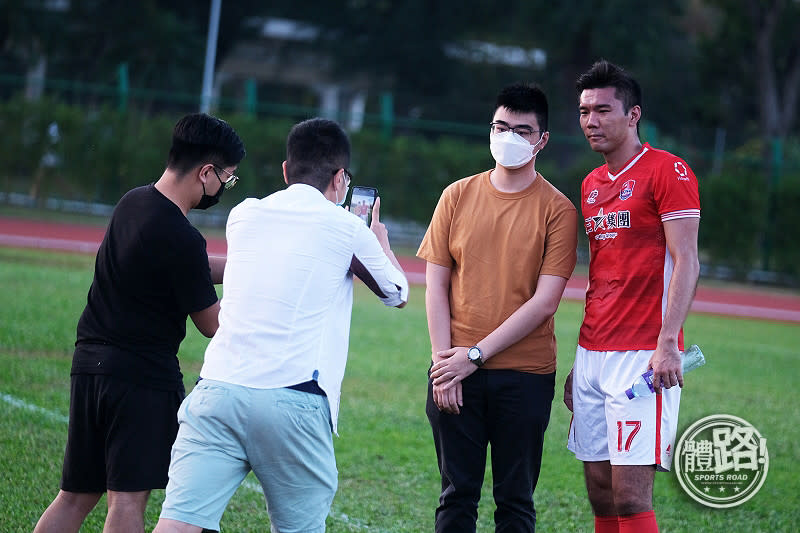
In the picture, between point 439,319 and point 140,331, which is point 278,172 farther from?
point 140,331

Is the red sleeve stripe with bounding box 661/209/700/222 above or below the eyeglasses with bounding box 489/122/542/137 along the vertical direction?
below

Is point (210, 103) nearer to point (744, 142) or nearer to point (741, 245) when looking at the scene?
point (741, 245)

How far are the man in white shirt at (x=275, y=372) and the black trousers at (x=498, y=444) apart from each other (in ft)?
3.09

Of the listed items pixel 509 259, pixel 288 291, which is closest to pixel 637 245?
pixel 509 259

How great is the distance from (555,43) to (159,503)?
1321 inches

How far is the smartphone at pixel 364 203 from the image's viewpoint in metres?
4.14

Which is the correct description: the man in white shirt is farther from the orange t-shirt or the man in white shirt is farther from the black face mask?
the orange t-shirt

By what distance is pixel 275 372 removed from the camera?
3494 mm

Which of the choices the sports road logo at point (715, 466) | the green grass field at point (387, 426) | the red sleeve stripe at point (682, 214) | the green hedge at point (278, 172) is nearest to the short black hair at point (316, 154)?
the red sleeve stripe at point (682, 214)

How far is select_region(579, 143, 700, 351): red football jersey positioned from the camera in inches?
165

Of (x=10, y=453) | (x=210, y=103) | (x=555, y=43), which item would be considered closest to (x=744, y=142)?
(x=555, y=43)

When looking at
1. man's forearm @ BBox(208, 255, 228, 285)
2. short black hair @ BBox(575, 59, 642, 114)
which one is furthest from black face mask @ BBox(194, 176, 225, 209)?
short black hair @ BBox(575, 59, 642, 114)

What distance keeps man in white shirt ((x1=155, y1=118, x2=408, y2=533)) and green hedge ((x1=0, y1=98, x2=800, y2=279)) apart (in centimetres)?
2090

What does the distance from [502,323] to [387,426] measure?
360cm
